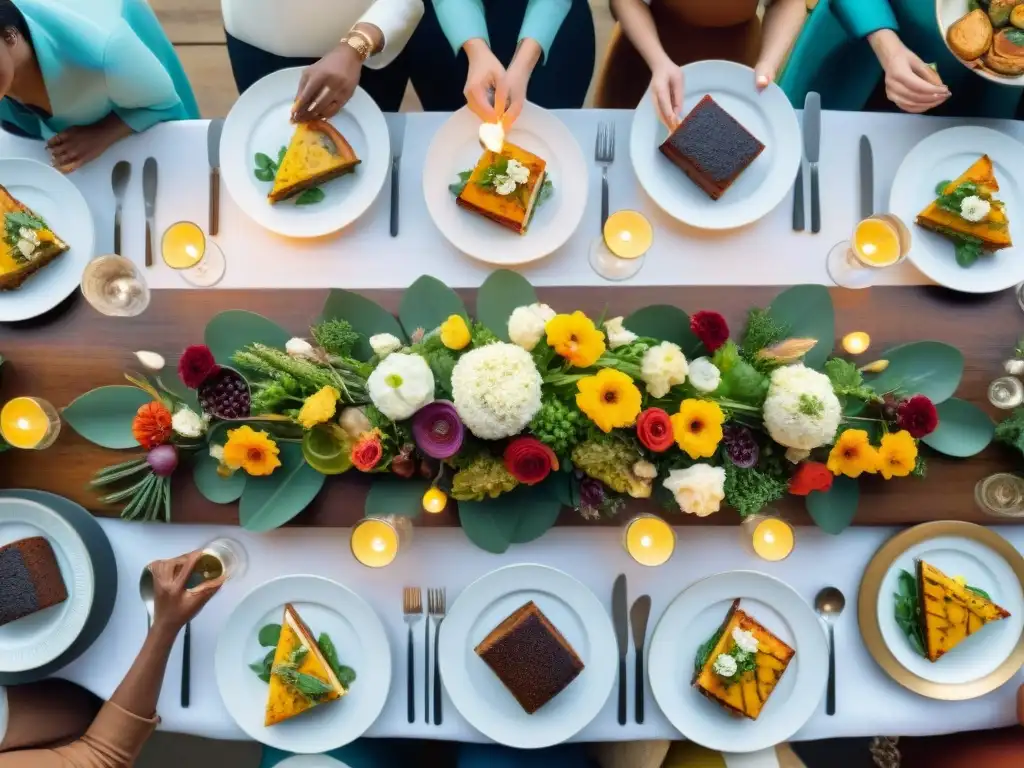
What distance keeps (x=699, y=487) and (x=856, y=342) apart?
1.67ft

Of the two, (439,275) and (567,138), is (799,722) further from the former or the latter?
(567,138)

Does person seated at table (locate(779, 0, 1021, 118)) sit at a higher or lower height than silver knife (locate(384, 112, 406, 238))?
higher

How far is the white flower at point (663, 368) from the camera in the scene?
1.07 meters

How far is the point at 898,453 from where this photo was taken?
1.16 meters

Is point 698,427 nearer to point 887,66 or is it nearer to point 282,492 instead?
point 282,492

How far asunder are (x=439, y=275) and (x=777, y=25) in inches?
39.4

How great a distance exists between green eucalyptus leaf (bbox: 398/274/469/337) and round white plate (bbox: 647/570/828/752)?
29.0 inches

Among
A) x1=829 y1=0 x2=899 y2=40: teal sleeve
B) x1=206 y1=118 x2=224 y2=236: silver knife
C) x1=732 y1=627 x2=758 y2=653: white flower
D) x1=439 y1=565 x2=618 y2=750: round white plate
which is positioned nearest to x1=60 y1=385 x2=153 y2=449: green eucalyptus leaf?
x1=206 y1=118 x2=224 y2=236: silver knife

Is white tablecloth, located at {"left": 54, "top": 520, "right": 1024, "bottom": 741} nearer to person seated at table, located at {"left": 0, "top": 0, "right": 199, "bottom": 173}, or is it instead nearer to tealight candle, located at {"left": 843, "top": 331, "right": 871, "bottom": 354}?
tealight candle, located at {"left": 843, "top": 331, "right": 871, "bottom": 354}

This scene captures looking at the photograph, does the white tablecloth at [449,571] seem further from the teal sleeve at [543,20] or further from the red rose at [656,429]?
the teal sleeve at [543,20]

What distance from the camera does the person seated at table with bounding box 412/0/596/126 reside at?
4.55 ft

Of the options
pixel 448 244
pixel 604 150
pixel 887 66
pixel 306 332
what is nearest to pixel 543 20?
pixel 604 150

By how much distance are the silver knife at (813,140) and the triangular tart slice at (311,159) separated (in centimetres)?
98

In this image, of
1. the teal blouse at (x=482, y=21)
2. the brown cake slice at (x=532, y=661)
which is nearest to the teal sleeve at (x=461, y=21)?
the teal blouse at (x=482, y=21)
